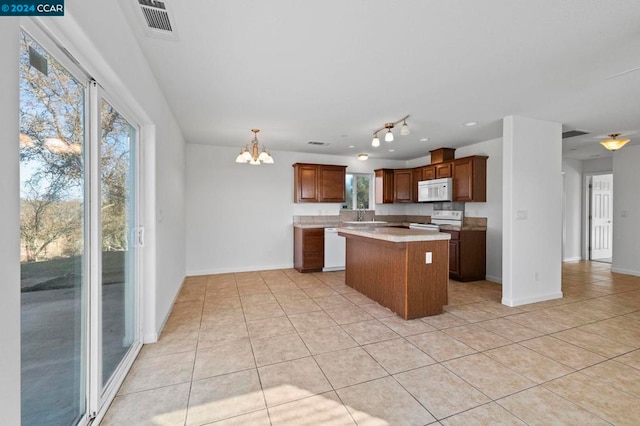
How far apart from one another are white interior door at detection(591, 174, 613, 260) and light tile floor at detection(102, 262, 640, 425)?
4176 mm

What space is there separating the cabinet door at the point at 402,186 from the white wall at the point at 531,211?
2.69 metres

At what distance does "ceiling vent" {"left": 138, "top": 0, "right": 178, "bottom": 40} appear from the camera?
5.97 ft

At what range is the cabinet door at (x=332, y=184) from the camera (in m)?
6.25

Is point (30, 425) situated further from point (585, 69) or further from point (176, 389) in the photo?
point (585, 69)

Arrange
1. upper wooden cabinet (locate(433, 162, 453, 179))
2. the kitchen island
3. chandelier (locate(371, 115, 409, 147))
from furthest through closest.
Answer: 1. upper wooden cabinet (locate(433, 162, 453, 179))
2. chandelier (locate(371, 115, 409, 147))
3. the kitchen island

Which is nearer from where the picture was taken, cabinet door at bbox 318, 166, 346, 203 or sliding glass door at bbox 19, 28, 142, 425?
sliding glass door at bbox 19, 28, 142, 425

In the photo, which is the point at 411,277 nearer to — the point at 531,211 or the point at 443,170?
the point at 531,211

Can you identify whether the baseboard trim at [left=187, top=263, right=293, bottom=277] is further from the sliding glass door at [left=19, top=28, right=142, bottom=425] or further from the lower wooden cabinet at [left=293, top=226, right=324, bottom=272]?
the sliding glass door at [left=19, top=28, right=142, bottom=425]

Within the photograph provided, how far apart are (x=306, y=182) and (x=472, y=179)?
3.20m

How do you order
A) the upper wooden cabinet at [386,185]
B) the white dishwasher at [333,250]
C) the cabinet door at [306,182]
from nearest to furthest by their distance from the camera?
the white dishwasher at [333,250] < the cabinet door at [306,182] < the upper wooden cabinet at [386,185]

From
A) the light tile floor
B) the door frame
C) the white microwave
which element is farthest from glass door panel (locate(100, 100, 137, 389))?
the door frame

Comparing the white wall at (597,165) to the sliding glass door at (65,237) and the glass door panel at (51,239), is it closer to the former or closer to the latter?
the sliding glass door at (65,237)

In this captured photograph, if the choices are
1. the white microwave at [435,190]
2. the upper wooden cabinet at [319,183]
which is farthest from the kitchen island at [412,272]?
the upper wooden cabinet at [319,183]

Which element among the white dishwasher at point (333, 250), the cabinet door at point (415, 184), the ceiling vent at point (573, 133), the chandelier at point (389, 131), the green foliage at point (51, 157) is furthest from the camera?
the cabinet door at point (415, 184)
